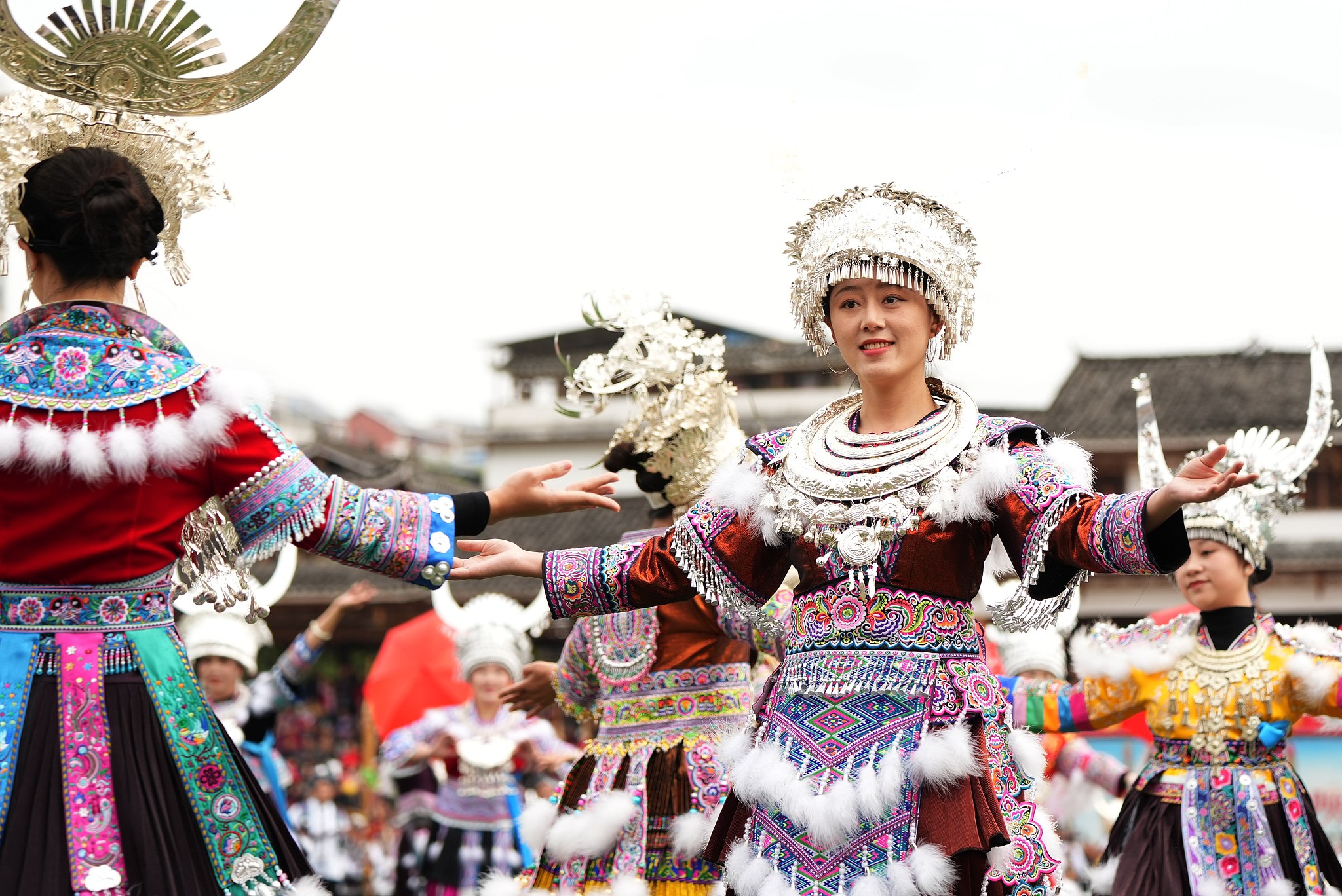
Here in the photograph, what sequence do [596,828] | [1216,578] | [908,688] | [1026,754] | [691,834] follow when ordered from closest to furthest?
[908,688], [1026,754], [691,834], [596,828], [1216,578]

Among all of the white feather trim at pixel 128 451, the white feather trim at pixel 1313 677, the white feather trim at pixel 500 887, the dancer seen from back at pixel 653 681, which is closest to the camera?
the white feather trim at pixel 128 451

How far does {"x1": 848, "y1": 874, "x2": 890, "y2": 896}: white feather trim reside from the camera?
3139mm

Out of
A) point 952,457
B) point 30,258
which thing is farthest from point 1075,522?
point 30,258

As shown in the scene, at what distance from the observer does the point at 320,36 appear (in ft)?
11.2

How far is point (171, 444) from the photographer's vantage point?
2982 mm

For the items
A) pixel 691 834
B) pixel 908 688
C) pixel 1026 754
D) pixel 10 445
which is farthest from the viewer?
pixel 691 834

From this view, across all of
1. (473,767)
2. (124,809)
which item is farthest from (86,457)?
(473,767)

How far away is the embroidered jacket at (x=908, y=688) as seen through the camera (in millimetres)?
3191

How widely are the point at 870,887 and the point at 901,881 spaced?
7 cm

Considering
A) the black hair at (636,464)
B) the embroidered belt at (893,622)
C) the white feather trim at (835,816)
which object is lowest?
the white feather trim at (835,816)

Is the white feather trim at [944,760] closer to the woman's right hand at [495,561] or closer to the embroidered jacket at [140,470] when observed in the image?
the woman's right hand at [495,561]

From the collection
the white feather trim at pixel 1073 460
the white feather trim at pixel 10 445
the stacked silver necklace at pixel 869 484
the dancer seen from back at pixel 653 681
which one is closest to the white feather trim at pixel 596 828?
the dancer seen from back at pixel 653 681

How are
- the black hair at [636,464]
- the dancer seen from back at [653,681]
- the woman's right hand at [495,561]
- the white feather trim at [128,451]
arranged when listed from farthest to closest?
the black hair at [636,464], the dancer seen from back at [653,681], the woman's right hand at [495,561], the white feather trim at [128,451]

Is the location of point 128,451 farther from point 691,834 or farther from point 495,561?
point 691,834
